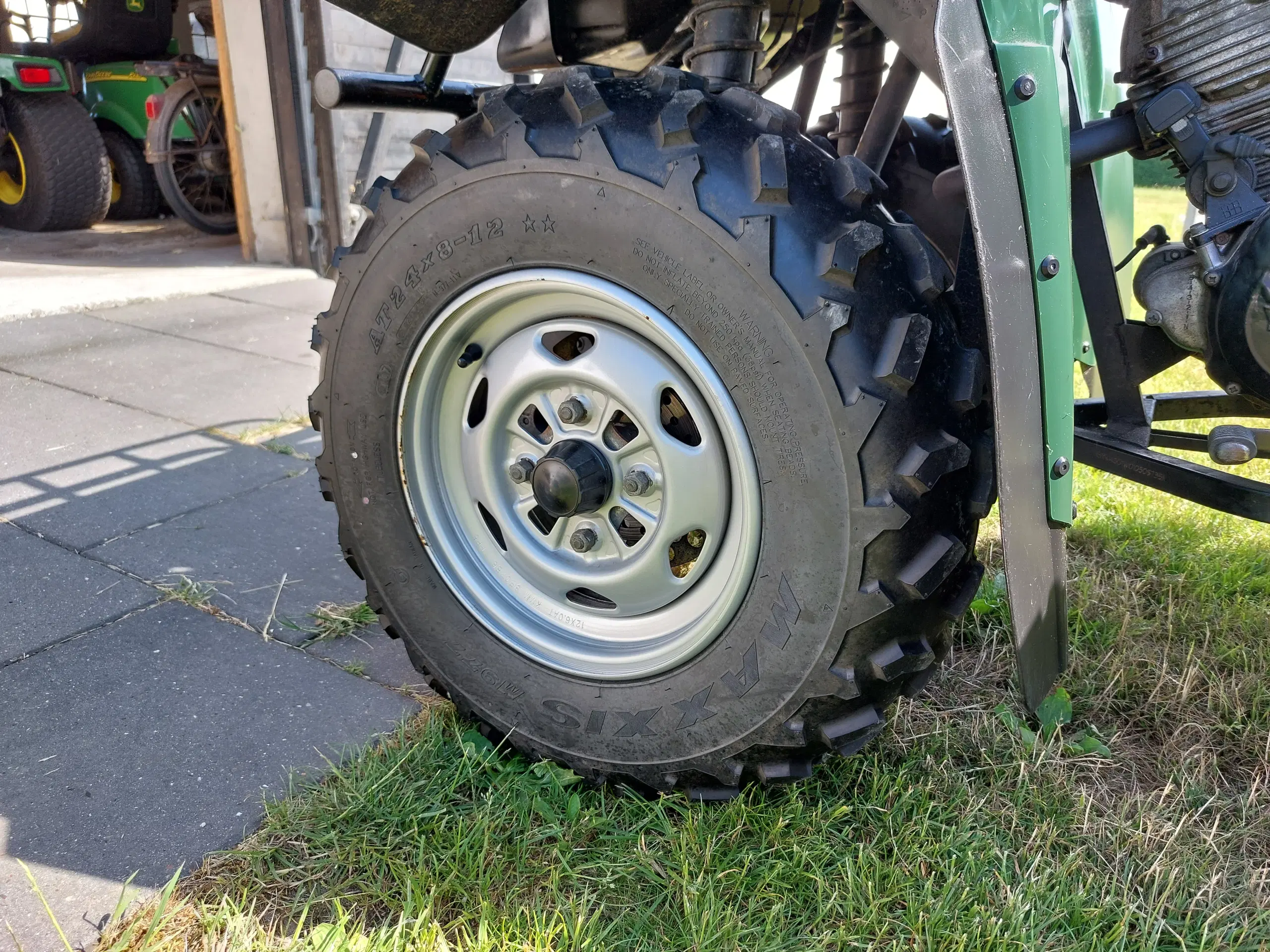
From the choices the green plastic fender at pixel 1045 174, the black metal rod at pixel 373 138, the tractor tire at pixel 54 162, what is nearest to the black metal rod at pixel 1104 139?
the green plastic fender at pixel 1045 174

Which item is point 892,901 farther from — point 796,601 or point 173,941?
point 173,941

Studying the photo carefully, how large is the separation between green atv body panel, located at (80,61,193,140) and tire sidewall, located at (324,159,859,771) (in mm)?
8433

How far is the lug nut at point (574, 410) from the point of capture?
1.78 m

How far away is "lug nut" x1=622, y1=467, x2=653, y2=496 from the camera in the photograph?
173cm

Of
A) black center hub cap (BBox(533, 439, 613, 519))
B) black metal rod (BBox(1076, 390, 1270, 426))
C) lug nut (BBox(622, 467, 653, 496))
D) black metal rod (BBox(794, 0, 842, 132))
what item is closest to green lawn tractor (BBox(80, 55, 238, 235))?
black metal rod (BBox(794, 0, 842, 132))

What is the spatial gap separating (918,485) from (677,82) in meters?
0.76

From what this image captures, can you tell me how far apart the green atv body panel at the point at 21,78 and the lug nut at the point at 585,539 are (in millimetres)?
8360

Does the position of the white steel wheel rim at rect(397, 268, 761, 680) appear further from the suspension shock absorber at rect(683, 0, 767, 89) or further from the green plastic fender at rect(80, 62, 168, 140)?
the green plastic fender at rect(80, 62, 168, 140)

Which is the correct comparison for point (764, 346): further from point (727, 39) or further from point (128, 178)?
point (128, 178)

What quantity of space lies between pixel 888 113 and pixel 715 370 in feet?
3.89

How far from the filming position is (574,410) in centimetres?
178

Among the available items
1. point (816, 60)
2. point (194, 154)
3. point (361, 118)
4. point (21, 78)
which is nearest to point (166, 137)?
point (194, 154)

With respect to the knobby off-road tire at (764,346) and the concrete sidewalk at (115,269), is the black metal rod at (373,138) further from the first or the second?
the knobby off-road tire at (764,346)

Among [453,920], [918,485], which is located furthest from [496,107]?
[453,920]
